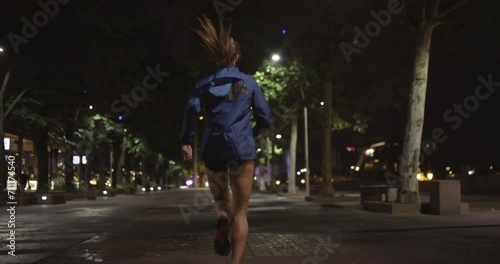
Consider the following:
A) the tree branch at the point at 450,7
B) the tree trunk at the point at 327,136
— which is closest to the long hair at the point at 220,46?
the tree branch at the point at 450,7

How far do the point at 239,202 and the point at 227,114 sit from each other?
0.75 m

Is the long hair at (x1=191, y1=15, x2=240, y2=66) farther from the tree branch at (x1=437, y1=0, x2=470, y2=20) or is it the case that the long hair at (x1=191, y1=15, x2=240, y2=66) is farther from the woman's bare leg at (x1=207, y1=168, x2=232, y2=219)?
the tree branch at (x1=437, y1=0, x2=470, y2=20)

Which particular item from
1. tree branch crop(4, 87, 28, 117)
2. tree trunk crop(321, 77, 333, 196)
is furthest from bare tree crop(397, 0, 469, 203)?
tree branch crop(4, 87, 28, 117)

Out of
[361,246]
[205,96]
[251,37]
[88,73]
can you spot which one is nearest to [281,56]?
[251,37]

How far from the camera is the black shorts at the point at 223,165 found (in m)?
4.95

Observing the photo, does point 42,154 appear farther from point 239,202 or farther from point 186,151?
point 239,202

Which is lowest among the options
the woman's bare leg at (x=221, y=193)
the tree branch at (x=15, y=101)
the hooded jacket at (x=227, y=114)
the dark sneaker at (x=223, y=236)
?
the dark sneaker at (x=223, y=236)

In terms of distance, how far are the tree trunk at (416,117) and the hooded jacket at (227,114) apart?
45.6ft

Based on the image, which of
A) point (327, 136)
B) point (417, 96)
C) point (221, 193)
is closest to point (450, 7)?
point (417, 96)

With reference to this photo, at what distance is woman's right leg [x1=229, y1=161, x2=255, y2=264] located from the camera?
501cm

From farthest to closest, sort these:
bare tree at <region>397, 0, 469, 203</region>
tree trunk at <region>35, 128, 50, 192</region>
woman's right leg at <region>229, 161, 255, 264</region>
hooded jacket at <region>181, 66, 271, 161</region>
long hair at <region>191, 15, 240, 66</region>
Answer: tree trunk at <region>35, 128, 50, 192</region> → bare tree at <region>397, 0, 469, 203</region> → long hair at <region>191, 15, 240, 66</region> → woman's right leg at <region>229, 161, 255, 264</region> → hooded jacket at <region>181, 66, 271, 161</region>

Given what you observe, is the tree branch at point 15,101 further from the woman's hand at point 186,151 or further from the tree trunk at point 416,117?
the woman's hand at point 186,151

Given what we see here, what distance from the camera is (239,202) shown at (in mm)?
5094

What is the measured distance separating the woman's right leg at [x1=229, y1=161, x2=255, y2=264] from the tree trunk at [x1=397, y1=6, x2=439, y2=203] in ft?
45.3
